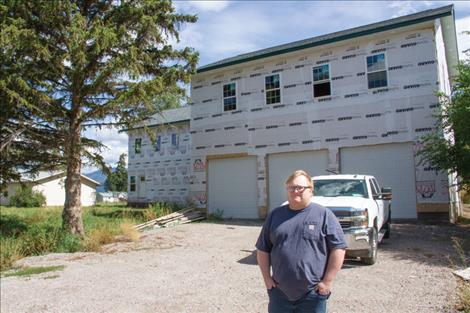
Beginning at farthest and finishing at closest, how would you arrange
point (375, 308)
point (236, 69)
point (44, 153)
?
point (236, 69), point (44, 153), point (375, 308)

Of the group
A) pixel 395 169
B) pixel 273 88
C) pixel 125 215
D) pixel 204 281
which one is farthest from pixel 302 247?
pixel 125 215

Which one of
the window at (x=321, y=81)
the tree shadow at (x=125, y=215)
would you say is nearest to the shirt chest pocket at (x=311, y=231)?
the window at (x=321, y=81)

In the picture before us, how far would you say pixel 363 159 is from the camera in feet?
57.1

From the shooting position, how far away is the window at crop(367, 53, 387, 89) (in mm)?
17219

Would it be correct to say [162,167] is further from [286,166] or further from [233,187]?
[286,166]

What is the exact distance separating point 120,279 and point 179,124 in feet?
78.2

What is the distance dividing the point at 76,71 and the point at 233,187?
10548mm

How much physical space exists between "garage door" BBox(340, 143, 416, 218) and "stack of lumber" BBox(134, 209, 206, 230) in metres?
8.02

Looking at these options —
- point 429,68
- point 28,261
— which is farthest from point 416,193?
point 28,261

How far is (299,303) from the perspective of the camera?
3.55 meters

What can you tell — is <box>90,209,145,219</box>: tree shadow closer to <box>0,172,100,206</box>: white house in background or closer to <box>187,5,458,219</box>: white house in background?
<box>187,5,458,219</box>: white house in background

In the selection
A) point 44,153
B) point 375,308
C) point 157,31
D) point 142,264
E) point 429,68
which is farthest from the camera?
point 429,68

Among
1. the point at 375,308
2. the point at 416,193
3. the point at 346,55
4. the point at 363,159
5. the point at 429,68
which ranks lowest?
the point at 375,308

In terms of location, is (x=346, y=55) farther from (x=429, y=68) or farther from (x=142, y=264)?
(x=142, y=264)
